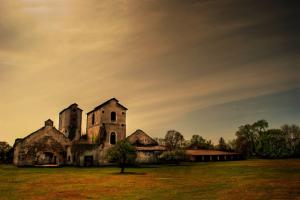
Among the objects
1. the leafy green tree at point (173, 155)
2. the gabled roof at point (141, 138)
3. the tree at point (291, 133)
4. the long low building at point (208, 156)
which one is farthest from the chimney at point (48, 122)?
the tree at point (291, 133)

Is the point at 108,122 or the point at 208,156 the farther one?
the point at 208,156

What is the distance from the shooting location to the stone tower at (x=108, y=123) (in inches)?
1977

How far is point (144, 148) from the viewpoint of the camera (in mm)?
54562

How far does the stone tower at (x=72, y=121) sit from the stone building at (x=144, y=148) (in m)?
11.2

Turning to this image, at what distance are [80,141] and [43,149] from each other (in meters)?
6.60

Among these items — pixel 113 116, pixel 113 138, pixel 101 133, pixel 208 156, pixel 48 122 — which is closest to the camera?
pixel 101 133

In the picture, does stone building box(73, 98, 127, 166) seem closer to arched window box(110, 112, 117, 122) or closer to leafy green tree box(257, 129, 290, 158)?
arched window box(110, 112, 117, 122)

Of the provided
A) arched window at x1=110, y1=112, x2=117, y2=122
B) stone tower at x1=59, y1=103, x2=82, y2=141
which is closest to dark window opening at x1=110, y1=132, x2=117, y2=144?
arched window at x1=110, y1=112, x2=117, y2=122

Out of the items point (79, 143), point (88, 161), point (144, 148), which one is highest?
point (79, 143)

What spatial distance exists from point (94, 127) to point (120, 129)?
5.10 meters

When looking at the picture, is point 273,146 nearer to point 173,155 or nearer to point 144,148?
point 173,155

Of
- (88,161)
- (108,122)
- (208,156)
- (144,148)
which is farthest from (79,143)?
(208,156)

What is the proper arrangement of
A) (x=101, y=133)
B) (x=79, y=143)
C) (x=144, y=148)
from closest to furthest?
(x=79, y=143) < (x=101, y=133) < (x=144, y=148)

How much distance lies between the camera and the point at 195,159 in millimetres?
70062
